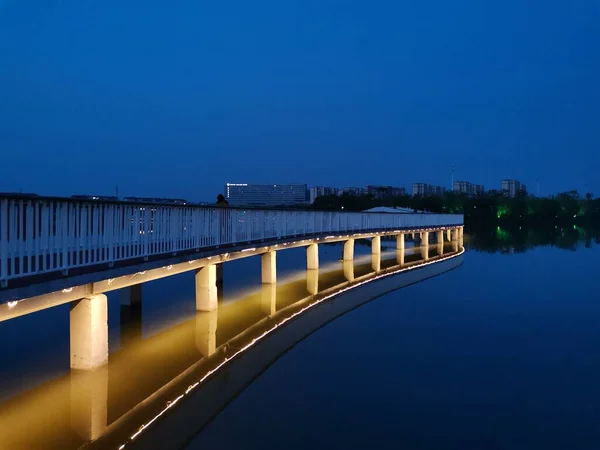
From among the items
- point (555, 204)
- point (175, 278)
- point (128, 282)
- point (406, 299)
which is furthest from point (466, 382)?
point (555, 204)

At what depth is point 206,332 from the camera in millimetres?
9992

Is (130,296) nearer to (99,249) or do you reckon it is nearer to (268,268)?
(268,268)

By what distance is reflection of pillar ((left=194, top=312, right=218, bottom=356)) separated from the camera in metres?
8.86

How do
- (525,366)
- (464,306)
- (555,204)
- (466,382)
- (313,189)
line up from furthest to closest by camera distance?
(313,189), (555,204), (464,306), (525,366), (466,382)

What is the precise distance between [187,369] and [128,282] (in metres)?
1.63

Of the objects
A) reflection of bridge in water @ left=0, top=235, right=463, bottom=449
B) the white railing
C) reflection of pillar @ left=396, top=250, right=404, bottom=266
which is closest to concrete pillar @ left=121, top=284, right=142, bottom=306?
reflection of bridge in water @ left=0, top=235, right=463, bottom=449

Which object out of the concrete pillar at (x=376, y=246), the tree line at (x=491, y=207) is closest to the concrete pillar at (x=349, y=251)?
the concrete pillar at (x=376, y=246)

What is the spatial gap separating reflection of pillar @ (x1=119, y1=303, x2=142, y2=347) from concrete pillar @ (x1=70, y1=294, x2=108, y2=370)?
157cm

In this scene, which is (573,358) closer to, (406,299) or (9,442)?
(406,299)

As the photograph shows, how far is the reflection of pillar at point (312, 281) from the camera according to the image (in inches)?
579

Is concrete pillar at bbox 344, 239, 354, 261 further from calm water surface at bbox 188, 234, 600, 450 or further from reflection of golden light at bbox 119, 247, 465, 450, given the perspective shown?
calm water surface at bbox 188, 234, 600, 450

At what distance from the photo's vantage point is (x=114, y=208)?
834 cm

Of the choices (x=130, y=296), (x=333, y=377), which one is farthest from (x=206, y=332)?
(x=333, y=377)

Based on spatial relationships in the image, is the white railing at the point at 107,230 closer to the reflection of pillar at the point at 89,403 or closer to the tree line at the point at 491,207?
the reflection of pillar at the point at 89,403
